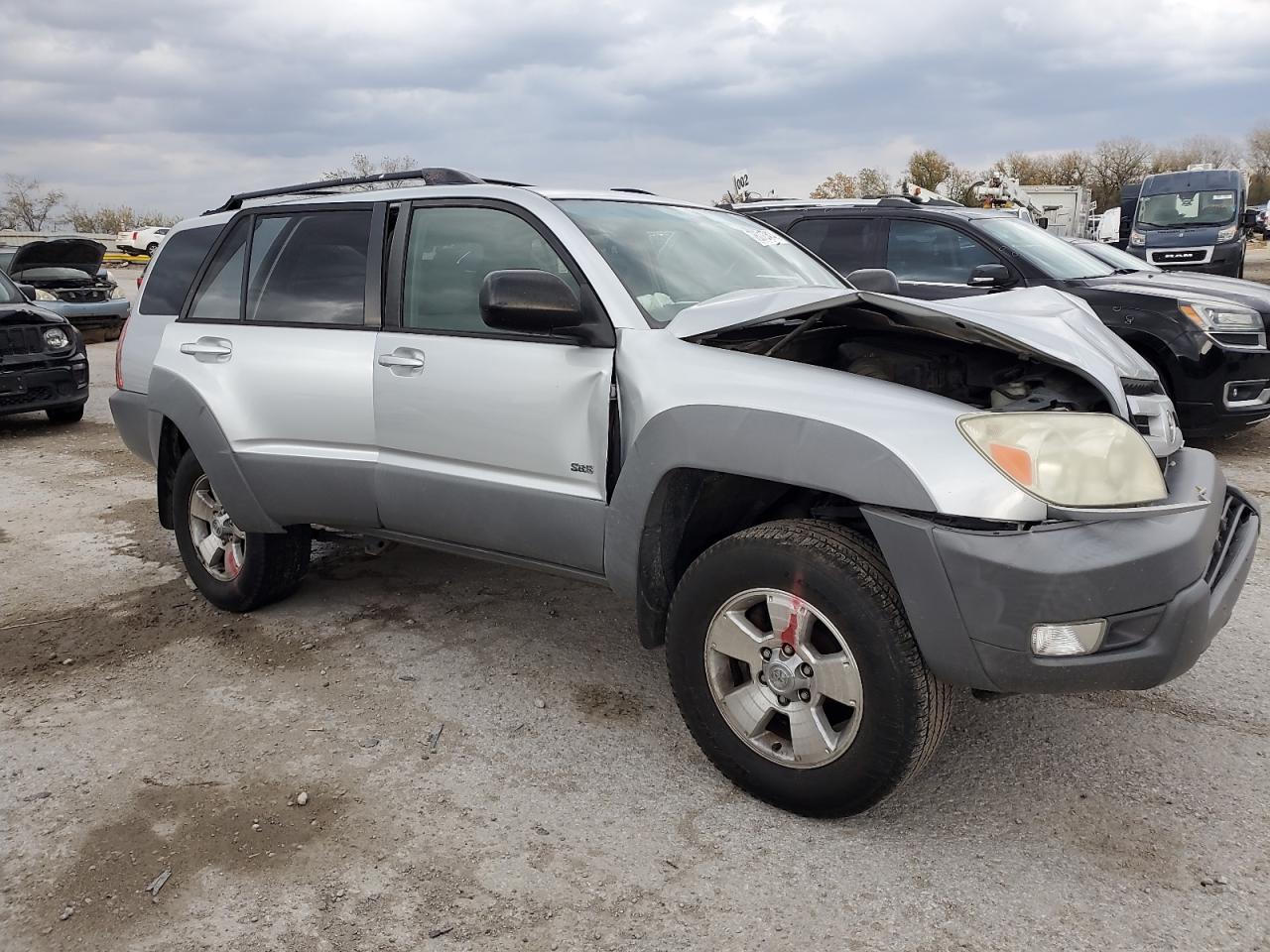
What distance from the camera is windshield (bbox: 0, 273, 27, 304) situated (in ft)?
31.6

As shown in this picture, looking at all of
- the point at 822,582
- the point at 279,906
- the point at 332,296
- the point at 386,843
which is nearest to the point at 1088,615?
the point at 822,582

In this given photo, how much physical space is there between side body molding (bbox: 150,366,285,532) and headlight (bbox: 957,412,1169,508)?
9.43 ft

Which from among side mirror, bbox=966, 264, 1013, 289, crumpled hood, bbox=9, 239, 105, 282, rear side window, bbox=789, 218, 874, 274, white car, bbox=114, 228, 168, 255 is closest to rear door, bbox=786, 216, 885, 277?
rear side window, bbox=789, 218, 874, 274

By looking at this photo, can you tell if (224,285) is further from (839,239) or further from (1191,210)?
(1191,210)

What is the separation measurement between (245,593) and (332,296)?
136 centimetres

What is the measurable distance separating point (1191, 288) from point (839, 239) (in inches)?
97.4

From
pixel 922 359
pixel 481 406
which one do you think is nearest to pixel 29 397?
pixel 481 406

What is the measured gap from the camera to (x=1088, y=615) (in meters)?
2.37

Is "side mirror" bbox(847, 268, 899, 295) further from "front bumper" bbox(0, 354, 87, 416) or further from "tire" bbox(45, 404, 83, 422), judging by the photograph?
"tire" bbox(45, 404, 83, 422)

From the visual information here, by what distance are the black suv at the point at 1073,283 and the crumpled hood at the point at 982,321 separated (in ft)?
12.0

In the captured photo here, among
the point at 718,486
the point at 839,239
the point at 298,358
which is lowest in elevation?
the point at 718,486

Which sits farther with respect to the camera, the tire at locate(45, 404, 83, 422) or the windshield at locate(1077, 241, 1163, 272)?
the tire at locate(45, 404, 83, 422)

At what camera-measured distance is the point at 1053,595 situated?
7.70 ft

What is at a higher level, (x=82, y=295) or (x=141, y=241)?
(x=141, y=241)
